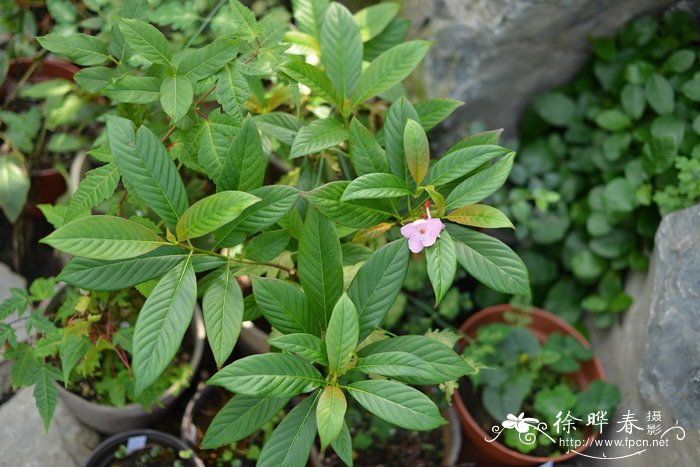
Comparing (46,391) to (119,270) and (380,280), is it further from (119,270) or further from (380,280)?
(380,280)

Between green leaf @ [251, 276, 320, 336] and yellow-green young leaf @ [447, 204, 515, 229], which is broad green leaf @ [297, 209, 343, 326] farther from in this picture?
yellow-green young leaf @ [447, 204, 515, 229]

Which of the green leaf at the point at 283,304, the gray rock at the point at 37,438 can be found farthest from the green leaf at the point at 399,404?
the gray rock at the point at 37,438

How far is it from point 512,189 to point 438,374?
1.24m

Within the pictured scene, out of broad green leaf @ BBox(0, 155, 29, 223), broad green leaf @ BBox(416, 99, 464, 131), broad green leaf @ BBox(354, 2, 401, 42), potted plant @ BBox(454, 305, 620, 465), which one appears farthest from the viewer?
broad green leaf @ BBox(0, 155, 29, 223)

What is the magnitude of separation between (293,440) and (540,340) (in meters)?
1.30

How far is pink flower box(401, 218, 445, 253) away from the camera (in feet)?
3.76

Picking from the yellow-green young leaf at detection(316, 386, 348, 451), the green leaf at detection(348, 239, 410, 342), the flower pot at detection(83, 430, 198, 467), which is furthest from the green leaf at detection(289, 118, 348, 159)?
the flower pot at detection(83, 430, 198, 467)

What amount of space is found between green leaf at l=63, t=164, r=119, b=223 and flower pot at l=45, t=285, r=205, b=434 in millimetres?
657

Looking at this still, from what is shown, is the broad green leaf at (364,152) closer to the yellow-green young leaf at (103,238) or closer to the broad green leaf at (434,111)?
the broad green leaf at (434,111)

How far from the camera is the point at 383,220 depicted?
1.24m

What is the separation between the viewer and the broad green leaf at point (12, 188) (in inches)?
79.3

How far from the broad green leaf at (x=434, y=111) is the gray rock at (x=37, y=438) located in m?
1.45

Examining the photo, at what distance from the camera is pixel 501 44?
191cm

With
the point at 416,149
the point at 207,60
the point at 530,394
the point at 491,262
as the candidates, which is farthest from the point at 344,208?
the point at 530,394
